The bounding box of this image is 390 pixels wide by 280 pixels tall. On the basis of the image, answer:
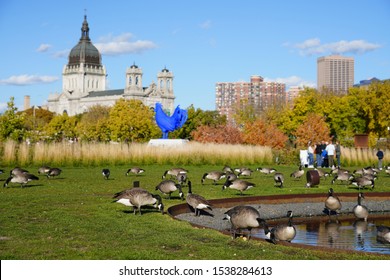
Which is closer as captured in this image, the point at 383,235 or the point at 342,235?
the point at 383,235

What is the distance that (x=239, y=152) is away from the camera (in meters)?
32.9

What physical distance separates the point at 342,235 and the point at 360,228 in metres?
0.97

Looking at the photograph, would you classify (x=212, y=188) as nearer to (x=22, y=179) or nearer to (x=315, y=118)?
(x=22, y=179)

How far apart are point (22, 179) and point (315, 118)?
140ft

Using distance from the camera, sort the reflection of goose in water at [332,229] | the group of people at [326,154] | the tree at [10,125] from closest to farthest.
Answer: the reflection of goose in water at [332,229]
the group of people at [326,154]
the tree at [10,125]

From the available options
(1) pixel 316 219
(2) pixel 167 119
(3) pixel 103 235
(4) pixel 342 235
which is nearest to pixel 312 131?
(2) pixel 167 119

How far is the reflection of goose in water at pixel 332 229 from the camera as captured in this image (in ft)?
36.8

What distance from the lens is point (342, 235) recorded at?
1166 centimetres

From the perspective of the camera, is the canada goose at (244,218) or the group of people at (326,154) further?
the group of people at (326,154)

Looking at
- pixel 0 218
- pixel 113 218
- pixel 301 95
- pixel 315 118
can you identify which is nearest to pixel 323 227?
pixel 113 218

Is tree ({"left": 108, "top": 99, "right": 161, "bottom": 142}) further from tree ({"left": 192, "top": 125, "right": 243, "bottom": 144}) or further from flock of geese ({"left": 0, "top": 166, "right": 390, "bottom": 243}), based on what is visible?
flock of geese ({"left": 0, "top": 166, "right": 390, "bottom": 243})

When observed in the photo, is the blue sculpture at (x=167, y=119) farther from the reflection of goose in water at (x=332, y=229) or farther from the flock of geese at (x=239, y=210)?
the reflection of goose in water at (x=332, y=229)

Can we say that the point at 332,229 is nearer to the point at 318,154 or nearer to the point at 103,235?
the point at 103,235

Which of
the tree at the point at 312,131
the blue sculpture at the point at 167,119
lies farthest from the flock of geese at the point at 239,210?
the tree at the point at 312,131
